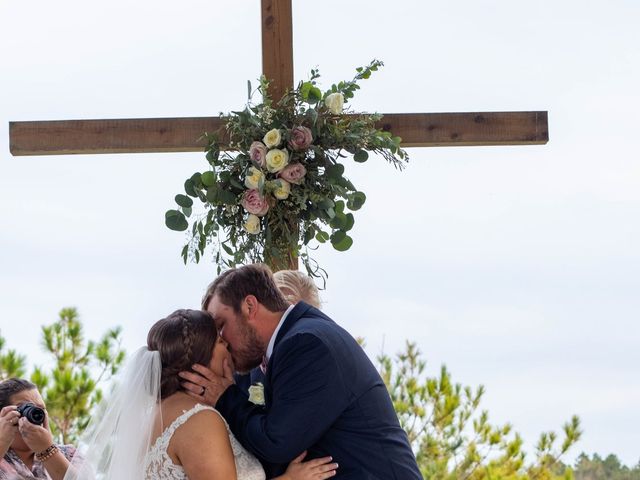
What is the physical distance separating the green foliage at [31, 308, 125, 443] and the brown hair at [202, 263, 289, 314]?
3.51 metres

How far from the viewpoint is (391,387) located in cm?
844

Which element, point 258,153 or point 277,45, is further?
point 277,45

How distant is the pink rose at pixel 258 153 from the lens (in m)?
4.82

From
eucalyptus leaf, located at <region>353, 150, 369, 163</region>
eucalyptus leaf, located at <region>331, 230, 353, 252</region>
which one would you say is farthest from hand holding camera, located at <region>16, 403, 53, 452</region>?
eucalyptus leaf, located at <region>353, 150, 369, 163</region>

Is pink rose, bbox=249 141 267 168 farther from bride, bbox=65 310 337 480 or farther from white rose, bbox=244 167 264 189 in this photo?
bride, bbox=65 310 337 480

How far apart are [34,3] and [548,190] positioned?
3302mm

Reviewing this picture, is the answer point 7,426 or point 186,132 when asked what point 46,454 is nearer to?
point 7,426

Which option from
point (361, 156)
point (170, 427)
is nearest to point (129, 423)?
point (170, 427)

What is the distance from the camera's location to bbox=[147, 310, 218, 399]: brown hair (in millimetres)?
3898

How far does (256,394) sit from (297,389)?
0.78ft

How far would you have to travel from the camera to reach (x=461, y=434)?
8.31 meters

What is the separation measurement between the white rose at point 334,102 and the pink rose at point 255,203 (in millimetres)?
449

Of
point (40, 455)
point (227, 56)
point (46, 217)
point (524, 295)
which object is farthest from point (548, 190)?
point (40, 455)

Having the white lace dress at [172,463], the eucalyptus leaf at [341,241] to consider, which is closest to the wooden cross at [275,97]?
the eucalyptus leaf at [341,241]
